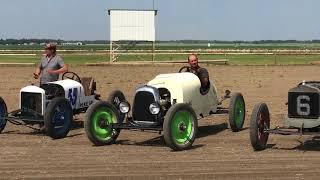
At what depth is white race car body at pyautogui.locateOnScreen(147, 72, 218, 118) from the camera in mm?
11375

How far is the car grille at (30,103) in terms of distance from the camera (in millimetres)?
12500

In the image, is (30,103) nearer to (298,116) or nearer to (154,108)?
(154,108)

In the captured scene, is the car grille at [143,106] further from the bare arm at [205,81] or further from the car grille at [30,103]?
the car grille at [30,103]

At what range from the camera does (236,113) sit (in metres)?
12.9

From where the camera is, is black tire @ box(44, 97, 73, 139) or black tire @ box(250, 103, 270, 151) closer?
black tire @ box(250, 103, 270, 151)

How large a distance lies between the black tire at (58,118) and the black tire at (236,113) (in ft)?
10.7

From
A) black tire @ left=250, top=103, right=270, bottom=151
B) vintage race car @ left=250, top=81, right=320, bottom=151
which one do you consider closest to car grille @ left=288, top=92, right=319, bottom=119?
vintage race car @ left=250, top=81, right=320, bottom=151

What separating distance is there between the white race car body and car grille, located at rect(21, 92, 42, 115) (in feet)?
7.99

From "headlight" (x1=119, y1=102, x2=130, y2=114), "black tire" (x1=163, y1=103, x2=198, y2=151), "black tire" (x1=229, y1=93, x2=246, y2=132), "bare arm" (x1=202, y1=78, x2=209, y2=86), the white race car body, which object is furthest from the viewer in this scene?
"black tire" (x1=229, y1=93, x2=246, y2=132)

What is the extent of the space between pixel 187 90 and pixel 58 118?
2586mm

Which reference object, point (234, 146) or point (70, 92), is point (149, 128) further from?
point (70, 92)

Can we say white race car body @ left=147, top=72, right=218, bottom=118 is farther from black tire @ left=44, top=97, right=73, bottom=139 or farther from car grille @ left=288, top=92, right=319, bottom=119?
car grille @ left=288, top=92, right=319, bottom=119

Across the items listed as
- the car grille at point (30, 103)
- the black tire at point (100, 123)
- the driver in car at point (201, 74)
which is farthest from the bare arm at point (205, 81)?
the car grille at point (30, 103)

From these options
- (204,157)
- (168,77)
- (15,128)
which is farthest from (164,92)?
(15,128)
